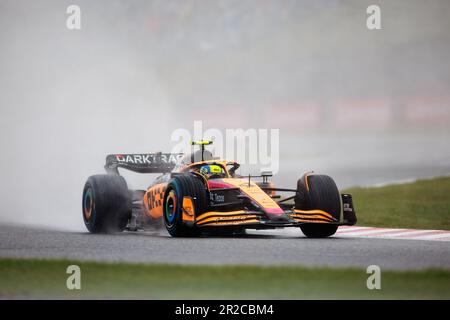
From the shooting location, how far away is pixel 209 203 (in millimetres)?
13633

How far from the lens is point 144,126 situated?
29219mm

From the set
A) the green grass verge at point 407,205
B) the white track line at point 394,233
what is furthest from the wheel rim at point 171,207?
the green grass verge at point 407,205

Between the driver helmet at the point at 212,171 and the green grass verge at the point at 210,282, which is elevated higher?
the driver helmet at the point at 212,171

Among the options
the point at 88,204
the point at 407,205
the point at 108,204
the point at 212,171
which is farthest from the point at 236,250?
the point at 407,205

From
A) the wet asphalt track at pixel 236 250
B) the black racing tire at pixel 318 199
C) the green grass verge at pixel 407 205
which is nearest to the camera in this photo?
the wet asphalt track at pixel 236 250

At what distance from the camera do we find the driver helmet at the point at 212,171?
1446 cm

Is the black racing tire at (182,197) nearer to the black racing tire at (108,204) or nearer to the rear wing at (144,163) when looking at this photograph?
the black racing tire at (108,204)

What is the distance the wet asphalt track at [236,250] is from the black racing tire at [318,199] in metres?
0.33

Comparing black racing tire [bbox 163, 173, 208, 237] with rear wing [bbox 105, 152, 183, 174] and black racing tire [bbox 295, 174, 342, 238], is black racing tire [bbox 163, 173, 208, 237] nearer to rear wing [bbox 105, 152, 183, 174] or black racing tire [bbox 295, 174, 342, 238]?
black racing tire [bbox 295, 174, 342, 238]

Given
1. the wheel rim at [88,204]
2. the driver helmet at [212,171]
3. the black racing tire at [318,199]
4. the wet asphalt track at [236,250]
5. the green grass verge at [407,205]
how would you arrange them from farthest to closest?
the green grass verge at [407,205] < the wheel rim at [88,204] < the driver helmet at [212,171] < the black racing tire at [318,199] < the wet asphalt track at [236,250]

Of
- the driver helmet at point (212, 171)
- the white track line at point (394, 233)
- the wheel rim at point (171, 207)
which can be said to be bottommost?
the white track line at point (394, 233)

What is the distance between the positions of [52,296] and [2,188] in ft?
59.3
